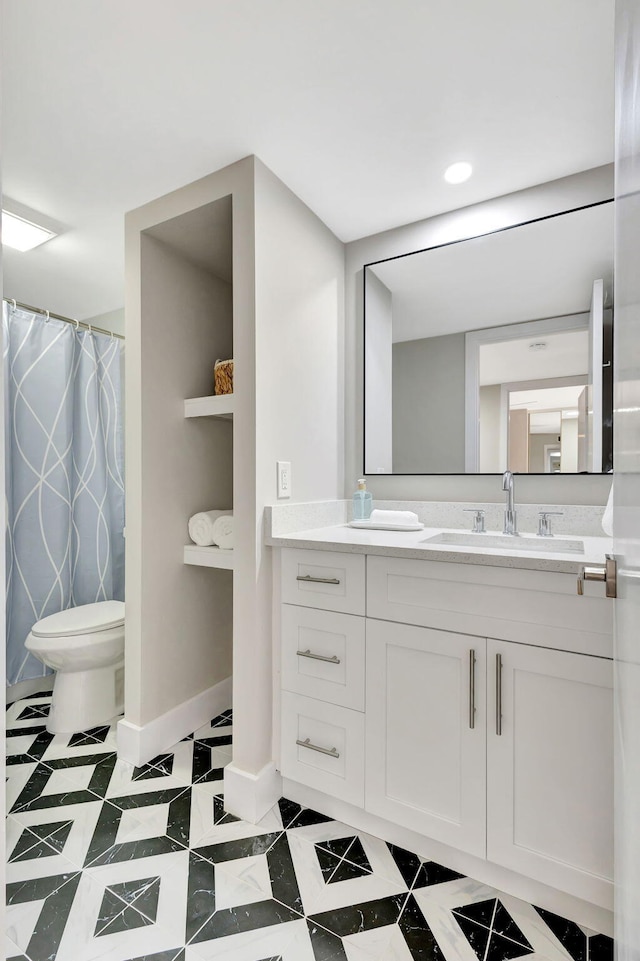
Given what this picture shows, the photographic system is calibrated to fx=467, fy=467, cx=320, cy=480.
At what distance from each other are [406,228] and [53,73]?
133 cm

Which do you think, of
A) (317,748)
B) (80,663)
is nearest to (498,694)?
(317,748)

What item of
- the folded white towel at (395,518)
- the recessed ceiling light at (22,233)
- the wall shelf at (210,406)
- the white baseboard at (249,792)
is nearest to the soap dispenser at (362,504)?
the folded white towel at (395,518)

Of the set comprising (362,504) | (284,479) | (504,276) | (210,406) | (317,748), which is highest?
(504,276)

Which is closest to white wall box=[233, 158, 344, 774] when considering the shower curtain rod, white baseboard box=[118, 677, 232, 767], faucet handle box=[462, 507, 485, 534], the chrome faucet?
white baseboard box=[118, 677, 232, 767]

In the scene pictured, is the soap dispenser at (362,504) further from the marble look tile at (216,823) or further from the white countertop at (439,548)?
the marble look tile at (216,823)

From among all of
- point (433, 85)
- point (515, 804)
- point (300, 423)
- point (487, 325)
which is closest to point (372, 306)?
point (487, 325)

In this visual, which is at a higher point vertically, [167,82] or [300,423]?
[167,82]

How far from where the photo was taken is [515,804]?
1.19 meters

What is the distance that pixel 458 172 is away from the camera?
1.67 metres

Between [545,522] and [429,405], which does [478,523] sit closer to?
[545,522]

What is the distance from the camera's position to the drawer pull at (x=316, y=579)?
1487 millimetres

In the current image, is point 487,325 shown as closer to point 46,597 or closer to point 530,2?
point 530,2

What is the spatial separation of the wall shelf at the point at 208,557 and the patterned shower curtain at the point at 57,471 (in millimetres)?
913

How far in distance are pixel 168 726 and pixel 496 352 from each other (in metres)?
2.03
